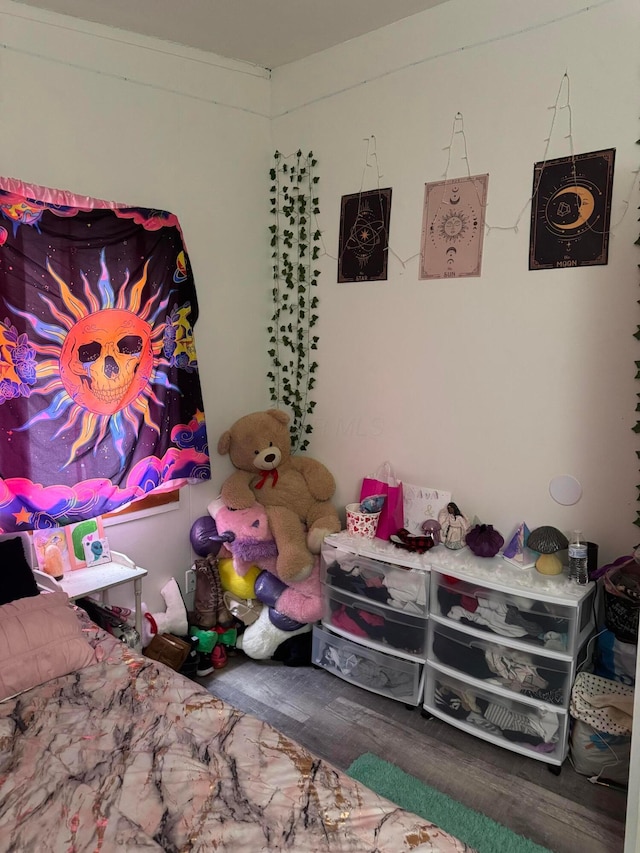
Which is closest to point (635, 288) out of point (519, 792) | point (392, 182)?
point (392, 182)

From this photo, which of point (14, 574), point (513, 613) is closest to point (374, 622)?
point (513, 613)

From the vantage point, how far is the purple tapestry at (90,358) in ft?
7.62

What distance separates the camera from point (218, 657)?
9.68ft

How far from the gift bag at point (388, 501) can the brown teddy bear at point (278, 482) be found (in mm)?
219

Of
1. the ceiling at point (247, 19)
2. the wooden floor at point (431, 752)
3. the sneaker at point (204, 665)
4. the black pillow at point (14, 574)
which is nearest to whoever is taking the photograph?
the wooden floor at point (431, 752)

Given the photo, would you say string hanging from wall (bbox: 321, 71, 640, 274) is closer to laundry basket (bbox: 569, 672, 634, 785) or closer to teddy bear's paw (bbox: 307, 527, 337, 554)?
teddy bear's paw (bbox: 307, 527, 337, 554)

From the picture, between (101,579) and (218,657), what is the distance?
2.46 ft

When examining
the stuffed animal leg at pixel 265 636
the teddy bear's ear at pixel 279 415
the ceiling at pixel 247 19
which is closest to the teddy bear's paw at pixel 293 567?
the stuffed animal leg at pixel 265 636

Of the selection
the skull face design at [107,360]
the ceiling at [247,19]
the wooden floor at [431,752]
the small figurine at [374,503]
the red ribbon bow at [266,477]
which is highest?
the ceiling at [247,19]

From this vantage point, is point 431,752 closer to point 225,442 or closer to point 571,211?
point 225,442

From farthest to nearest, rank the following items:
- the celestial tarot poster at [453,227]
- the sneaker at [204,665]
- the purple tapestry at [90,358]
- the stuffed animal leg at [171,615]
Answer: the stuffed animal leg at [171,615] → the sneaker at [204,665] → the celestial tarot poster at [453,227] → the purple tapestry at [90,358]

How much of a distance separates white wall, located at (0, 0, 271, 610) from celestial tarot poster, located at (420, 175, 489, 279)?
995 mm

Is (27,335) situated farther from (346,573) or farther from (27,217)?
(346,573)

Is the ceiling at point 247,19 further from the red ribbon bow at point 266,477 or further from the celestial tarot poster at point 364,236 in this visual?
the red ribbon bow at point 266,477
